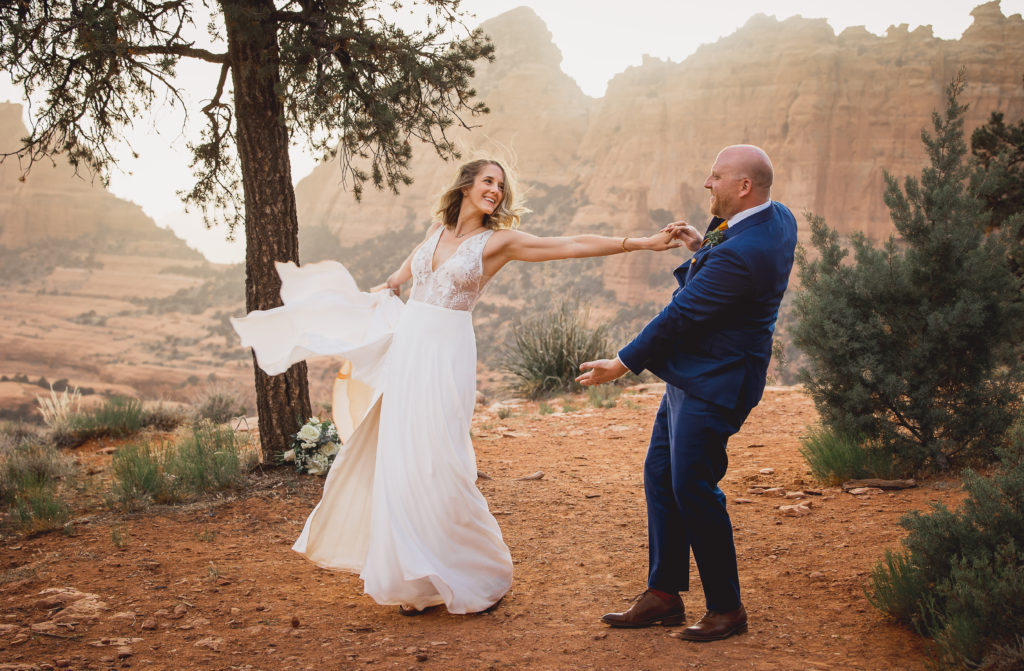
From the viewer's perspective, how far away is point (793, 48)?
53.2 metres

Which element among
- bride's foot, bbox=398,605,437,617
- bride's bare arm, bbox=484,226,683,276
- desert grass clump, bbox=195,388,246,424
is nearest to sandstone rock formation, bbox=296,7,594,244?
desert grass clump, bbox=195,388,246,424

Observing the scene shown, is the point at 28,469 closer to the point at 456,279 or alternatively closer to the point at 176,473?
the point at 176,473

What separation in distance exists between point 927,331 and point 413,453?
3.90 m

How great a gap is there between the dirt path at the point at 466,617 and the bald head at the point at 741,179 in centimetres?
181

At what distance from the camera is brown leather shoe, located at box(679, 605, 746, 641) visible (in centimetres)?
304

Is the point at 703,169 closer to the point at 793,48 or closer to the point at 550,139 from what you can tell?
the point at 793,48

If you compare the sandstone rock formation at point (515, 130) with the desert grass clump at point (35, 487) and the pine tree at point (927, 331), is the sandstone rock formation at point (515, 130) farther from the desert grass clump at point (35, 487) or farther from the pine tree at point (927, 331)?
the pine tree at point (927, 331)

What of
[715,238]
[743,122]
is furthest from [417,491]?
[743,122]

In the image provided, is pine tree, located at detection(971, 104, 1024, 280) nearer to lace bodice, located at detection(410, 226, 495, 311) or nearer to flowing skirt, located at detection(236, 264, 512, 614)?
lace bodice, located at detection(410, 226, 495, 311)

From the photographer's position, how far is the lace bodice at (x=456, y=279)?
3742 millimetres

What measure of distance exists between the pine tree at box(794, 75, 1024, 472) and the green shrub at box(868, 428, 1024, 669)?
2106 mm

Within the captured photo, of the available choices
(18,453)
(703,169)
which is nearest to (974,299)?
(18,453)

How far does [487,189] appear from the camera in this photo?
387 centimetres

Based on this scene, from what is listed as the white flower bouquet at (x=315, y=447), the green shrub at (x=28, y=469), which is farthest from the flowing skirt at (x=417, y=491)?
the green shrub at (x=28, y=469)
